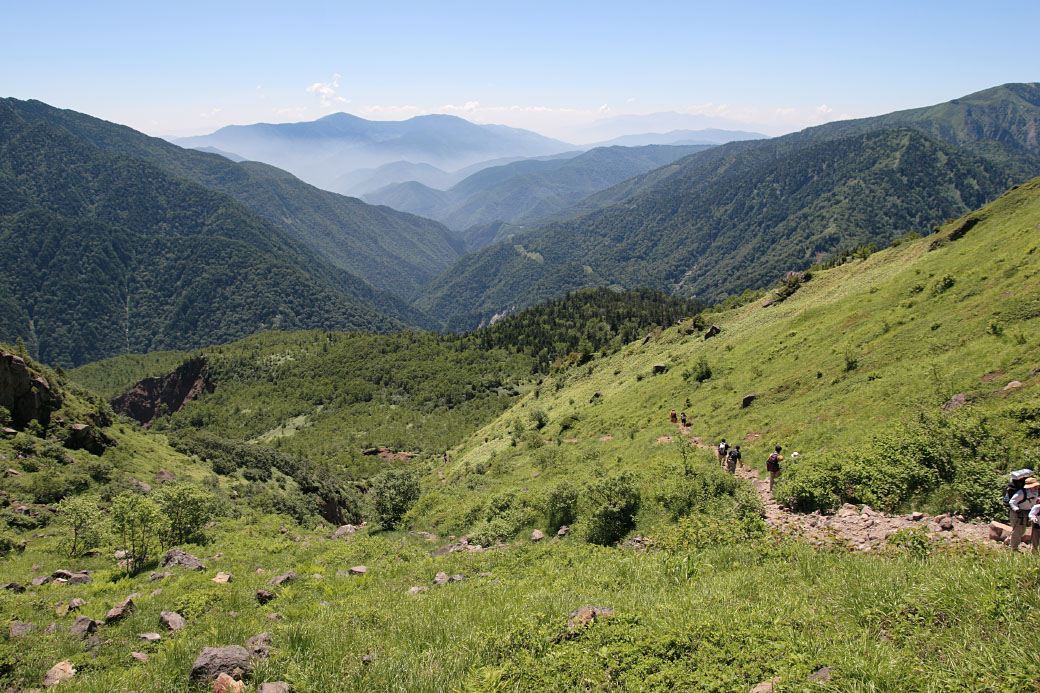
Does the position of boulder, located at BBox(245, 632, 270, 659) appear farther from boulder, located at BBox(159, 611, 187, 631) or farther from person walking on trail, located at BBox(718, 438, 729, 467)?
person walking on trail, located at BBox(718, 438, 729, 467)

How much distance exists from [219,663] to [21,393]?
31.1 m

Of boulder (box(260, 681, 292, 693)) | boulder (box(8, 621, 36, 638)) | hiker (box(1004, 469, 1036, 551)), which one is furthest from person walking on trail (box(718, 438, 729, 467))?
boulder (box(8, 621, 36, 638))

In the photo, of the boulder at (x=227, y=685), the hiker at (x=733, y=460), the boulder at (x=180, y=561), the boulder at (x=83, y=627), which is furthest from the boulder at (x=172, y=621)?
the hiker at (x=733, y=460)

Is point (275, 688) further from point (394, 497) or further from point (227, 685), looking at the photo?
point (394, 497)

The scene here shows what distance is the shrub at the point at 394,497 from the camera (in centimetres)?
2452

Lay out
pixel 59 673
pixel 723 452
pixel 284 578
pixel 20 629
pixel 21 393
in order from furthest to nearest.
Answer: pixel 21 393 → pixel 723 452 → pixel 284 578 → pixel 20 629 → pixel 59 673

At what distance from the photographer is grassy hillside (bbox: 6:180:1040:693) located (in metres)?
6.82

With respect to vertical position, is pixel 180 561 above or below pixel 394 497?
above

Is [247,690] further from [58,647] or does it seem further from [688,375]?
[688,375]

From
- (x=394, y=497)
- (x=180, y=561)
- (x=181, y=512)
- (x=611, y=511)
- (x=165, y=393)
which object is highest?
(x=611, y=511)

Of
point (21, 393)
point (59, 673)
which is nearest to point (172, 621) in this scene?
point (59, 673)

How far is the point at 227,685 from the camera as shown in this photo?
7680mm

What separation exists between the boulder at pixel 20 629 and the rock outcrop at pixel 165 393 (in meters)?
136

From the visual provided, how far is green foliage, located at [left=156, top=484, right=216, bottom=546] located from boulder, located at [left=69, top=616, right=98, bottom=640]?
7.74 meters
